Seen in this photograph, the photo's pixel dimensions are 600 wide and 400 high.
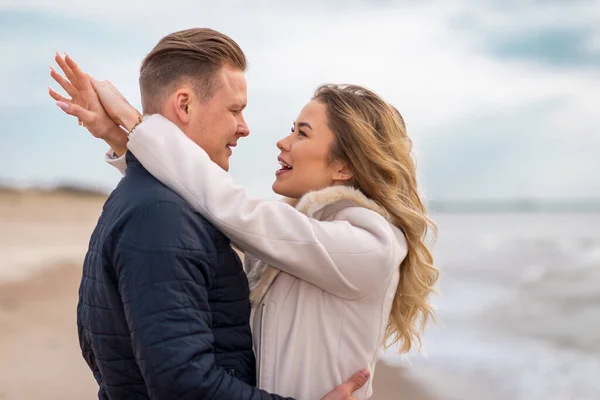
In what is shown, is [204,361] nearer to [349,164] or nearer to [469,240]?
[349,164]

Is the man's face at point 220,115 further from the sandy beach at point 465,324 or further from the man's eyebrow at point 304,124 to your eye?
the sandy beach at point 465,324

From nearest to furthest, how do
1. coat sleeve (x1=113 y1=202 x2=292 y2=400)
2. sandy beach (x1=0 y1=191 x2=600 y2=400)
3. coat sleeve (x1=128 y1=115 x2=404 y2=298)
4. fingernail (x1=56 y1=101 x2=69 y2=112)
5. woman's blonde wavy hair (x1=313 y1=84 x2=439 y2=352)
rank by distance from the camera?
Answer: coat sleeve (x1=113 y1=202 x2=292 y2=400) < coat sleeve (x1=128 y1=115 x2=404 y2=298) < woman's blonde wavy hair (x1=313 y1=84 x2=439 y2=352) < fingernail (x1=56 y1=101 x2=69 y2=112) < sandy beach (x1=0 y1=191 x2=600 y2=400)

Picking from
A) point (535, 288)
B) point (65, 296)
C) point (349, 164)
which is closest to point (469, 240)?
point (535, 288)

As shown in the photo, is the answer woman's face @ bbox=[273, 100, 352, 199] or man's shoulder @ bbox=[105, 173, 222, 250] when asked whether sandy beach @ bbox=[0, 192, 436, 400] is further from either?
Result: man's shoulder @ bbox=[105, 173, 222, 250]

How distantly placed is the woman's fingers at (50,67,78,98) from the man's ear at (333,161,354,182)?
3.35ft

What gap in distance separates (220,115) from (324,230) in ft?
1.85

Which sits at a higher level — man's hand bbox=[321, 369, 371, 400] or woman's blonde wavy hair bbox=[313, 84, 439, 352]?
woman's blonde wavy hair bbox=[313, 84, 439, 352]

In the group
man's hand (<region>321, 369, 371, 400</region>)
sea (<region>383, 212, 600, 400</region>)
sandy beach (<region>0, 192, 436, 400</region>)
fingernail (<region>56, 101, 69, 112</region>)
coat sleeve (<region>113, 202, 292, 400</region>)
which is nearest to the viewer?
coat sleeve (<region>113, 202, 292, 400</region>)

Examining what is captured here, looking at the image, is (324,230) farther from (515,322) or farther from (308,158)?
(515,322)

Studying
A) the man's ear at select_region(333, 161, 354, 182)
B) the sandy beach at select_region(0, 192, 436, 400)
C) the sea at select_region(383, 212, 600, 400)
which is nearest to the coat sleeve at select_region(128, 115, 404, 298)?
the man's ear at select_region(333, 161, 354, 182)

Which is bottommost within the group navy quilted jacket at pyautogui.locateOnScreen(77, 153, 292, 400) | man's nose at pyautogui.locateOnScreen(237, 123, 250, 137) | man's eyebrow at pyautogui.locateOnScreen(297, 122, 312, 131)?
navy quilted jacket at pyautogui.locateOnScreen(77, 153, 292, 400)

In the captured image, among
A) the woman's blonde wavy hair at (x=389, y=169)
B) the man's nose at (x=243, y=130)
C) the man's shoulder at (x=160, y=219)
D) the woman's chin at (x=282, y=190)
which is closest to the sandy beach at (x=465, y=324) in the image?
the woman's blonde wavy hair at (x=389, y=169)

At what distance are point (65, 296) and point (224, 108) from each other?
914cm

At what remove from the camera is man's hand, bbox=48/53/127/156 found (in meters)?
2.77
